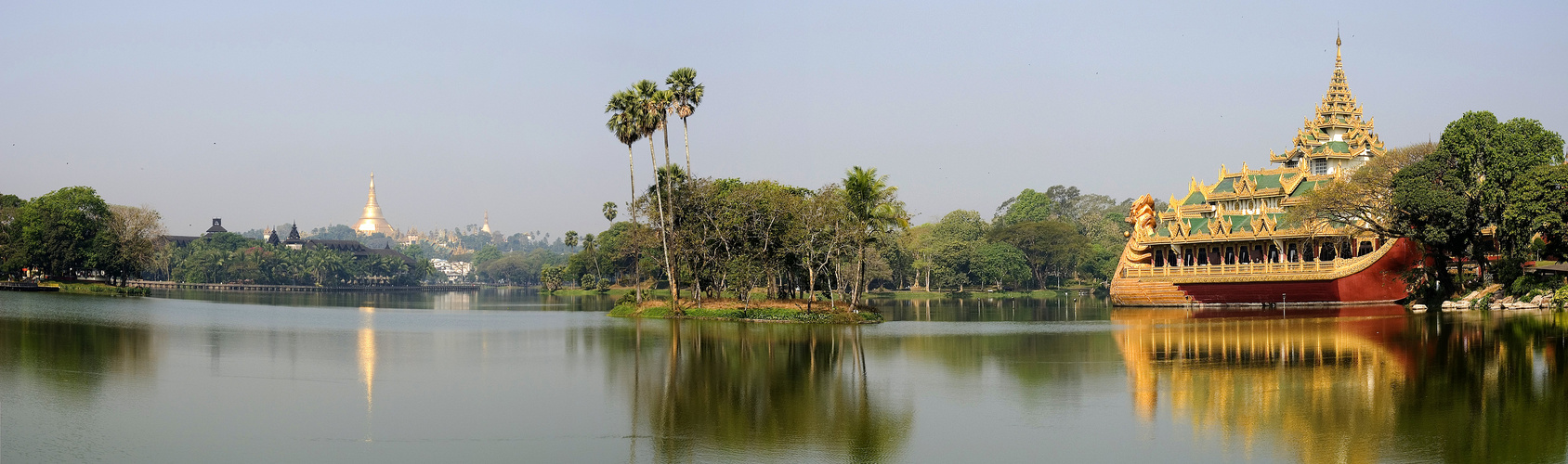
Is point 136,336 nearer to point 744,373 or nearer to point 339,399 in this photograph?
point 339,399

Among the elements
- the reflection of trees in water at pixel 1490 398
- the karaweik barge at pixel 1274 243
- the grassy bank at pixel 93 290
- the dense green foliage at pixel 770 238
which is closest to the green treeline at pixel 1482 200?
the karaweik barge at pixel 1274 243

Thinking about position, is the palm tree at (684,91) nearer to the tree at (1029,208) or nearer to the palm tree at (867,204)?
the palm tree at (867,204)

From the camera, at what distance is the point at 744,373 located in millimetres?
27688

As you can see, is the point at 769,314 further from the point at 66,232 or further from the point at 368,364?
the point at 66,232

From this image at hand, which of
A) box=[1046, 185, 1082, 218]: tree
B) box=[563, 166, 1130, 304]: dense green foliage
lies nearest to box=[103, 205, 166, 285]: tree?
box=[563, 166, 1130, 304]: dense green foliage

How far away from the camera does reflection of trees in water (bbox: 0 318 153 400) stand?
25.0 metres

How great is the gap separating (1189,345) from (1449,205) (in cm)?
1982

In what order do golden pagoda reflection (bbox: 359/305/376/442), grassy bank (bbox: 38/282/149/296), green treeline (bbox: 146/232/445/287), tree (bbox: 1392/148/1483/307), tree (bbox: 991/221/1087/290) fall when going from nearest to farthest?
golden pagoda reflection (bbox: 359/305/376/442), tree (bbox: 1392/148/1483/307), grassy bank (bbox: 38/282/149/296), tree (bbox: 991/221/1087/290), green treeline (bbox: 146/232/445/287)

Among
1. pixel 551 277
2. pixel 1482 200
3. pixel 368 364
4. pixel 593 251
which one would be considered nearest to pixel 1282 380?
pixel 368 364

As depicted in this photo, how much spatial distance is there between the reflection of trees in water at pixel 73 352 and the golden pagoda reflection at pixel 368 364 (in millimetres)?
4700

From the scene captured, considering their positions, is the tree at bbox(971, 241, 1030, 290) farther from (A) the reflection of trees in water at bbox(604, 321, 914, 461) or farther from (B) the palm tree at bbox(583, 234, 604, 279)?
(A) the reflection of trees in water at bbox(604, 321, 914, 461)

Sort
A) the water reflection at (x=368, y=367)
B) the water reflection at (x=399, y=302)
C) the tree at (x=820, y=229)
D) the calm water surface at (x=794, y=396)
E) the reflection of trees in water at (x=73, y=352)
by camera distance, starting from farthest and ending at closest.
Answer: the water reflection at (x=399, y=302)
the tree at (x=820, y=229)
the reflection of trees in water at (x=73, y=352)
the water reflection at (x=368, y=367)
the calm water surface at (x=794, y=396)

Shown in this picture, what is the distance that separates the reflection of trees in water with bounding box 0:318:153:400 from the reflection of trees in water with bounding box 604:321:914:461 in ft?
36.0

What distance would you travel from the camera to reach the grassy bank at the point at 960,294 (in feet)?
330
